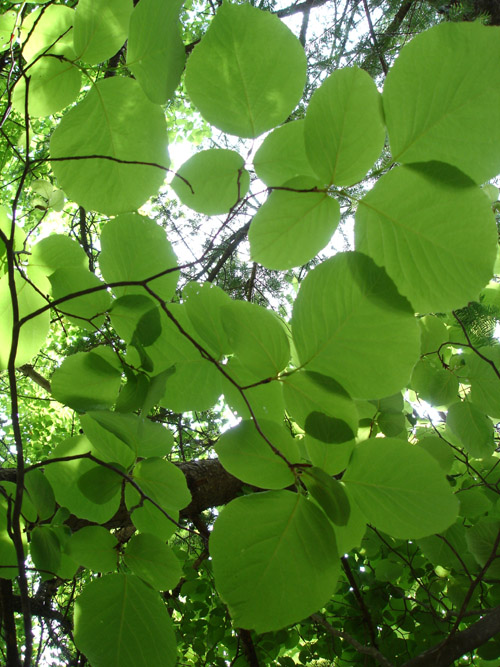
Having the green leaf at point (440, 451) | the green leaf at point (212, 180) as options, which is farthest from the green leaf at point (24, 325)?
the green leaf at point (440, 451)

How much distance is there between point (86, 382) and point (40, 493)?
136mm

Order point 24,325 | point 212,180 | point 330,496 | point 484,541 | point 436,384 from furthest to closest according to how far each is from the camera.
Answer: point 436,384, point 484,541, point 24,325, point 212,180, point 330,496

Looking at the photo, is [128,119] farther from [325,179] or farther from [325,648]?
[325,648]

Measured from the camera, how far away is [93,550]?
491 mm

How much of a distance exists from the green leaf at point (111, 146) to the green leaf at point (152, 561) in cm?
34

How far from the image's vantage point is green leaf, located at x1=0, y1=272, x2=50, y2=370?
1.71 feet

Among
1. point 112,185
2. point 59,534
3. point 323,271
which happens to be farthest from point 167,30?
point 59,534

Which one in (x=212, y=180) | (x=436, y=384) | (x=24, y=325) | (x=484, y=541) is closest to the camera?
(x=212, y=180)

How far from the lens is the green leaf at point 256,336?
0.37 m

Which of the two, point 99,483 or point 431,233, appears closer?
point 431,233

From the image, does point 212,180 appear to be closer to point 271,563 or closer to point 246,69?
point 246,69

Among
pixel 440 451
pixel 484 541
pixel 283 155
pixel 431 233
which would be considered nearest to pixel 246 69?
pixel 283 155

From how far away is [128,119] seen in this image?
1.52ft

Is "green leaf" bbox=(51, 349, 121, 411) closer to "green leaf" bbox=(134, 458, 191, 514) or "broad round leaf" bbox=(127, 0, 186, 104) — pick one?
"green leaf" bbox=(134, 458, 191, 514)
